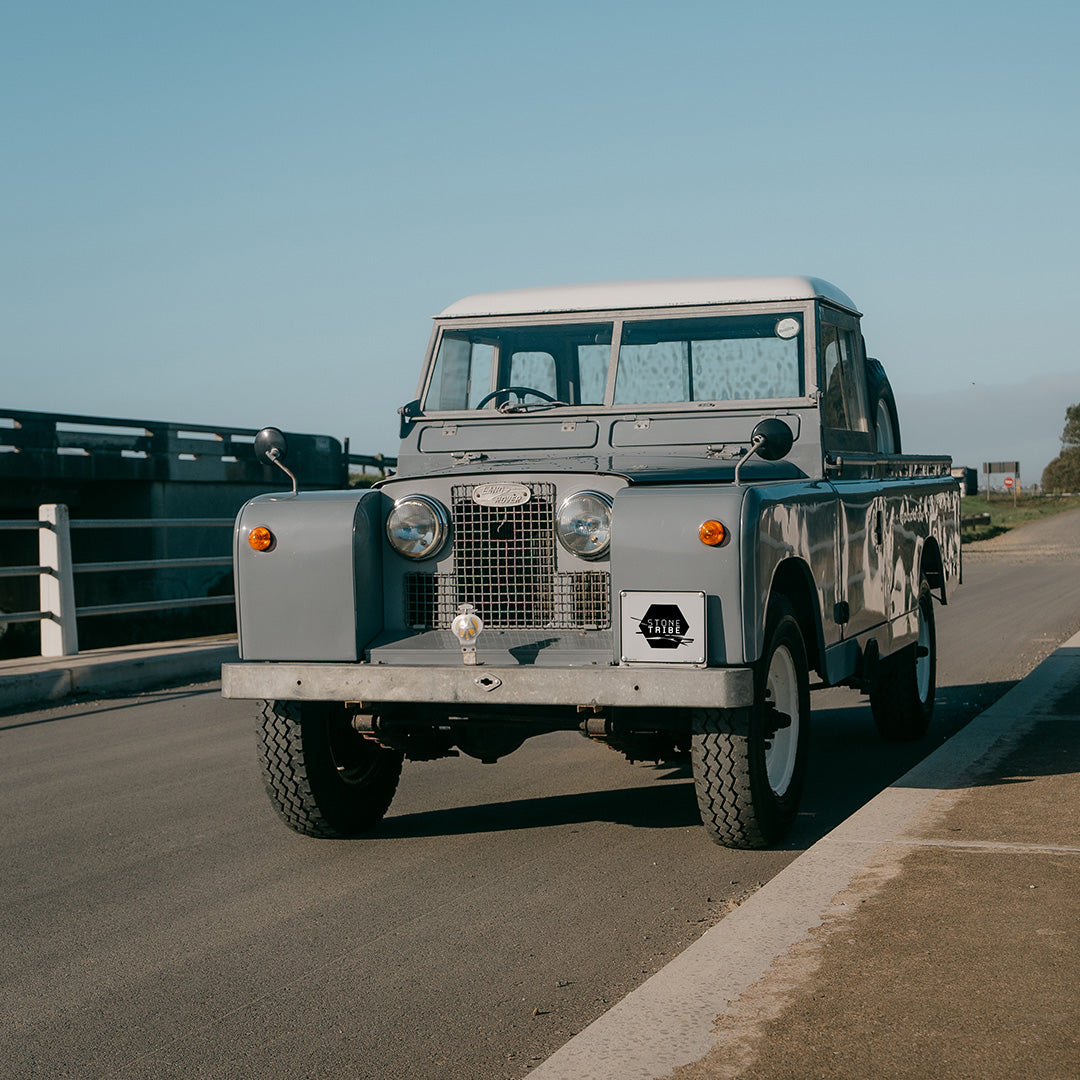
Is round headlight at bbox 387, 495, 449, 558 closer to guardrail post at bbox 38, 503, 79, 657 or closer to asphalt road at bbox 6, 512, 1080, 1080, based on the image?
asphalt road at bbox 6, 512, 1080, 1080

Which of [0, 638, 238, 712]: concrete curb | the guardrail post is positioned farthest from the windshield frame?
the guardrail post

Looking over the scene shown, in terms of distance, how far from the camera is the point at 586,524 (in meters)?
5.51

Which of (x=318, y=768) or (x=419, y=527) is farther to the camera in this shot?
(x=318, y=768)

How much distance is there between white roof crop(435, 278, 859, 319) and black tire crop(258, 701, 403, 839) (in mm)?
2417

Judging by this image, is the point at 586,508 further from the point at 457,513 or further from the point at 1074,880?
the point at 1074,880

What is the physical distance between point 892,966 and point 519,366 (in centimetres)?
421

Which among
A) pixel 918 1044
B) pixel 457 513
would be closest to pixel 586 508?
pixel 457 513

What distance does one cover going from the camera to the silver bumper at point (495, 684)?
5.08 metres

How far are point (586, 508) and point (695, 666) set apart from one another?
0.78 metres

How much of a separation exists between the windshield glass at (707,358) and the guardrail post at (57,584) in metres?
6.30

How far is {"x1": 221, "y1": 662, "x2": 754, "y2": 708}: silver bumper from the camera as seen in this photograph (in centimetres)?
508

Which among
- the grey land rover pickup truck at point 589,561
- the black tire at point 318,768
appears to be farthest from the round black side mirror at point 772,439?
the black tire at point 318,768

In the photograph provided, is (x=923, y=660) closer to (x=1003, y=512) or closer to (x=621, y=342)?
(x=621, y=342)

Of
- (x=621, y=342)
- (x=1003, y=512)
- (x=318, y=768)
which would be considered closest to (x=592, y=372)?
(x=621, y=342)
